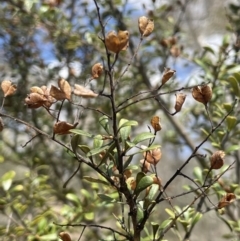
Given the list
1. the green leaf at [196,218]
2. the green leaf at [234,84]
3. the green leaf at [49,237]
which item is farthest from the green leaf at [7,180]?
the green leaf at [234,84]

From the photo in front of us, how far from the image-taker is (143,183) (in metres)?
0.74

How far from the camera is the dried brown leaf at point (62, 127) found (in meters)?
0.69

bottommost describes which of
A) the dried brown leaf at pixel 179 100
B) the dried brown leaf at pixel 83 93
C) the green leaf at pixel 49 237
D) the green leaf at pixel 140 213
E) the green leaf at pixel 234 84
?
the green leaf at pixel 140 213

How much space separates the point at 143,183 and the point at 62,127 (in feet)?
0.53

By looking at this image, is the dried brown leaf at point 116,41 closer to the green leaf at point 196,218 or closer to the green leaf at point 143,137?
the green leaf at point 143,137

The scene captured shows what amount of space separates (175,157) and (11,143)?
10.5 ft

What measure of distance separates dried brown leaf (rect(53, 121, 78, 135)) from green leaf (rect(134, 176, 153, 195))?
0.15 metres

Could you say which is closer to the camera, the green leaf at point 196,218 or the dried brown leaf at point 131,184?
the dried brown leaf at point 131,184

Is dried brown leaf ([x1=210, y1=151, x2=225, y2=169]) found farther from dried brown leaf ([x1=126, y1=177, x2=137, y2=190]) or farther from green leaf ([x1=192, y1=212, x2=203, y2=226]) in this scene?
green leaf ([x1=192, y1=212, x2=203, y2=226])

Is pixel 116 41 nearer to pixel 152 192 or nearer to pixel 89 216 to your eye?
pixel 152 192

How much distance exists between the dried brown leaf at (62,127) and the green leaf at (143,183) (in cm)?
15

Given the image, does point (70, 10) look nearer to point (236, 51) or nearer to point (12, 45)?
point (12, 45)

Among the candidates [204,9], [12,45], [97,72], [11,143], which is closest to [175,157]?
[204,9]

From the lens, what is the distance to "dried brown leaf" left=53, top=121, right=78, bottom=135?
0.69 metres
